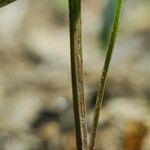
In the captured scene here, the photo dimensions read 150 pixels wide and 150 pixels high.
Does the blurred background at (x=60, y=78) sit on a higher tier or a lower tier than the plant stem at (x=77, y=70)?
lower

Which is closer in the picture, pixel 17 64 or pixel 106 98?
pixel 106 98

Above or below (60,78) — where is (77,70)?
above

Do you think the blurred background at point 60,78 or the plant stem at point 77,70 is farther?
the blurred background at point 60,78

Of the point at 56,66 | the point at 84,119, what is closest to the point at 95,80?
the point at 56,66

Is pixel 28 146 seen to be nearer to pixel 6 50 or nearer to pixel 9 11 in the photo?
pixel 6 50
